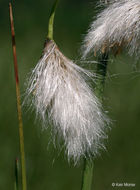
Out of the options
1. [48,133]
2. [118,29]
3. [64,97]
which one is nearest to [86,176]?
[64,97]

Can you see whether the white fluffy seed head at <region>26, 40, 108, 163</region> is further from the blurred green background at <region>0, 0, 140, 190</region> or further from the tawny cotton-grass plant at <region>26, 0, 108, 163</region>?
the blurred green background at <region>0, 0, 140, 190</region>

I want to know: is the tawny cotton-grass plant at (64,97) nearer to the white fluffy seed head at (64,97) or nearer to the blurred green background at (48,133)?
the white fluffy seed head at (64,97)

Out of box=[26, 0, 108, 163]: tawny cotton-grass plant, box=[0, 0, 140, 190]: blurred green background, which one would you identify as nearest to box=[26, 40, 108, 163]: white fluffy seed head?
box=[26, 0, 108, 163]: tawny cotton-grass plant

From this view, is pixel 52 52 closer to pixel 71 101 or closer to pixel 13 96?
pixel 71 101

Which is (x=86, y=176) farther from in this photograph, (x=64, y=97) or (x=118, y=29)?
(x=118, y=29)

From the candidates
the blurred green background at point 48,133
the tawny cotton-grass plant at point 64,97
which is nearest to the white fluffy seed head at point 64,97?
the tawny cotton-grass plant at point 64,97

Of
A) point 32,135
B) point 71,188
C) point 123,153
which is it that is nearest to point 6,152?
point 32,135
